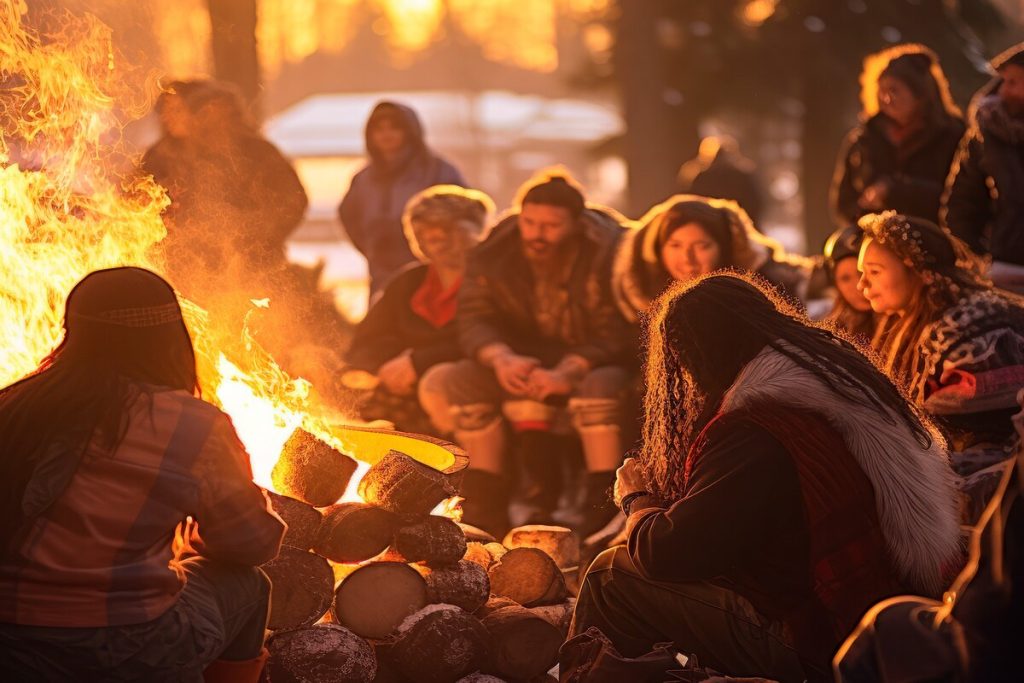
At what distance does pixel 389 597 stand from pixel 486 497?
2437 mm

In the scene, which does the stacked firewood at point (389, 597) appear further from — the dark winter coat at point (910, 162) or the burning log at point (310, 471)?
the dark winter coat at point (910, 162)

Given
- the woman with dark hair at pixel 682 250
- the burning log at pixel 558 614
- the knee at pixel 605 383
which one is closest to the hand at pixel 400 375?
the knee at pixel 605 383

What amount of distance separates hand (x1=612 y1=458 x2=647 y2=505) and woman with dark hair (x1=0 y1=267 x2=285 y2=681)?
121cm

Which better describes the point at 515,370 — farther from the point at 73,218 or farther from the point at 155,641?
the point at 155,641

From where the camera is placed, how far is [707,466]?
13.5 feet

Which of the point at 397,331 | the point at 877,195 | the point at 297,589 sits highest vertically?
the point at 877,195

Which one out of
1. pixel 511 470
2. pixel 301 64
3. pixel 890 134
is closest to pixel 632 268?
pixel 511 470

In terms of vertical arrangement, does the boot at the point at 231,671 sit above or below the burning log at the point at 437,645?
above

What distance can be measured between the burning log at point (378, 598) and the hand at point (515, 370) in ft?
7.75

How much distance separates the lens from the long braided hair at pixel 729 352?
4242mm

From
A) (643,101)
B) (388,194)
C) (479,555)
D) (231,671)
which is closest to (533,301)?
(479,555)

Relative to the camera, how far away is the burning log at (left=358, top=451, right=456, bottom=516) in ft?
18.0

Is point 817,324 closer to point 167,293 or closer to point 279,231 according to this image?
point 167,293

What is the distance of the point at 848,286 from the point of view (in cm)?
683
